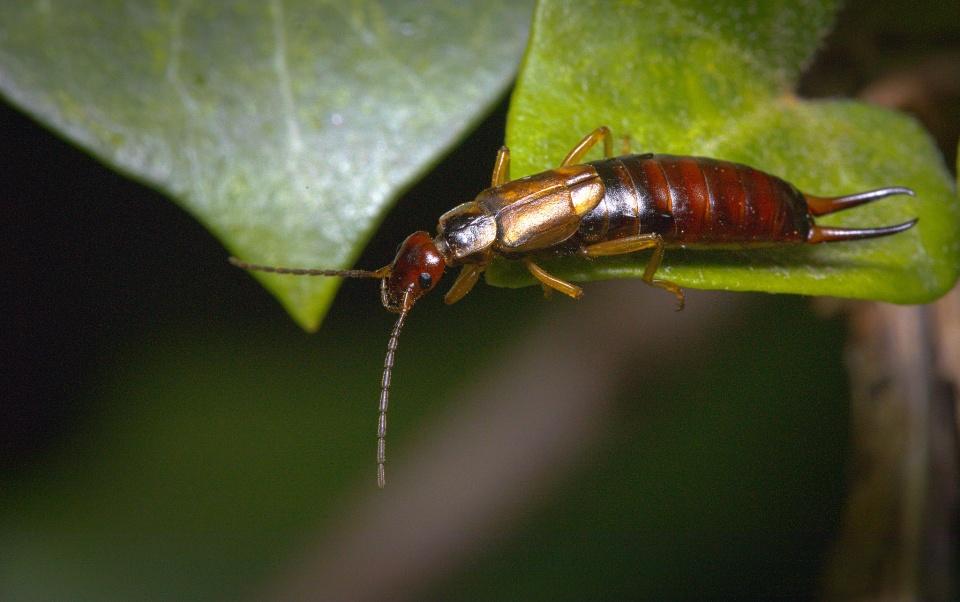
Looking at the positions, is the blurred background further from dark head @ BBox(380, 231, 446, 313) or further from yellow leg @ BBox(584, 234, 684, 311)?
yellow leg @ BBox(584, 234, 684, 311)

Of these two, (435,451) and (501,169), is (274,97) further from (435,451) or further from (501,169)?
(435,451)

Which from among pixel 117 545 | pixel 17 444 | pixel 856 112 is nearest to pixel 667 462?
pixel 856 112

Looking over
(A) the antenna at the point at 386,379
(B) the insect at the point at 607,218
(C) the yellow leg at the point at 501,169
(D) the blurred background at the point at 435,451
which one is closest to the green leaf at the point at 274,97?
(B) the insect at the point at 607,218

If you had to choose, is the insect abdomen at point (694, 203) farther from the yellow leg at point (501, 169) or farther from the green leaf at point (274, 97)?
the green leaf at point (274, 97)

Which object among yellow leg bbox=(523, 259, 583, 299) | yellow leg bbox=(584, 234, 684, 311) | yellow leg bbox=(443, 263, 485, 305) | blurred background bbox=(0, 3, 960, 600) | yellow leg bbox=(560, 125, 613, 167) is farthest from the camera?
blurred background bbox=(0, 3, 960, 600)

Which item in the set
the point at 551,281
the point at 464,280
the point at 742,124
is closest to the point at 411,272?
the point at 464,280

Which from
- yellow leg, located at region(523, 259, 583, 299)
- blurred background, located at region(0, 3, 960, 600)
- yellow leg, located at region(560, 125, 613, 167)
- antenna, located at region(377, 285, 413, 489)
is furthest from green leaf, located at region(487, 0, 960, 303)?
blurred background, located at region(0, 3, 960, 600)
